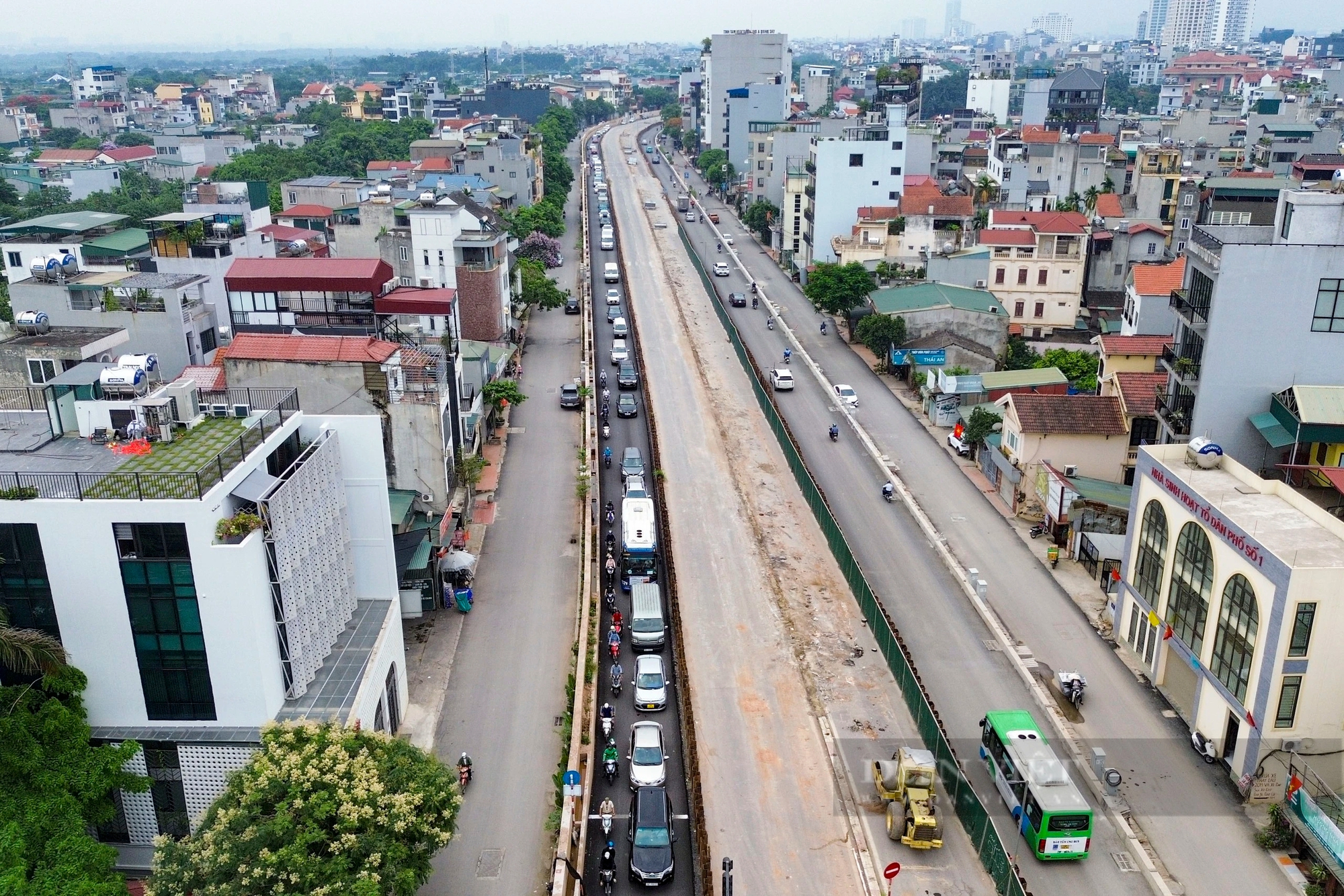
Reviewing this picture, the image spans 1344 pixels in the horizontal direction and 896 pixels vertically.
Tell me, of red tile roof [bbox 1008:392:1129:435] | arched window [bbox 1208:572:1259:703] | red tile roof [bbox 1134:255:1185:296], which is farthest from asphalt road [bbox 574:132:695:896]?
red tile roof [bbox 1134:255:1185:296]

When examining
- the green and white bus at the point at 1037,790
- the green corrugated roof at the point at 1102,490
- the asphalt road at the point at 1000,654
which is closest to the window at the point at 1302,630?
the asphalt road at the point at 1000,654

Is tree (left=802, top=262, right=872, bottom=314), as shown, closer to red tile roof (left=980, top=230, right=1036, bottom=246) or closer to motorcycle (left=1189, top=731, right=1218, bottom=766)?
red tile roof (left=980, top=230, right=1036, bottom=246)

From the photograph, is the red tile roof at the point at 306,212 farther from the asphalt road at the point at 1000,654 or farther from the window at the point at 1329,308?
the window at the point at 1329,308

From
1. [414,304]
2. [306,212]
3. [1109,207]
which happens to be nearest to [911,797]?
[414,304]

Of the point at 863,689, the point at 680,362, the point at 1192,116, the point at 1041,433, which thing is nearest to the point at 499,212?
the point at 680,362

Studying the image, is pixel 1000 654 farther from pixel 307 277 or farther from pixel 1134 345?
pixel 307 277

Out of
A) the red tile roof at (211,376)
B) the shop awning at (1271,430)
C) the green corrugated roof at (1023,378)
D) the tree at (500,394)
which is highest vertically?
the red tile roof at (211,376)
